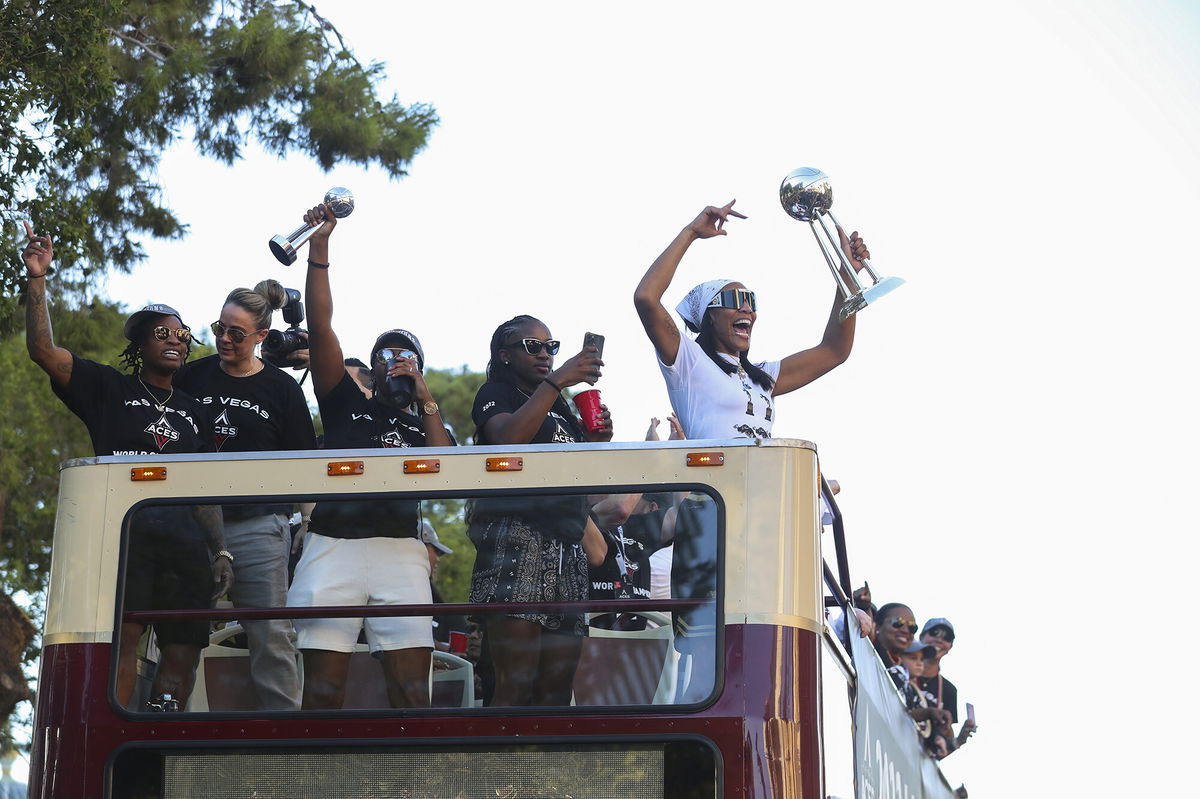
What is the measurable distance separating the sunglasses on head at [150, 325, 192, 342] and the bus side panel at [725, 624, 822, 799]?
102 inches

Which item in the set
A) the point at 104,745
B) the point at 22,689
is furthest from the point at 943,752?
the point at 22,689

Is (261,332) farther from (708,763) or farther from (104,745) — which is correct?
(708,763)

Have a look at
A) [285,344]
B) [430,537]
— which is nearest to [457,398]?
[285,344]

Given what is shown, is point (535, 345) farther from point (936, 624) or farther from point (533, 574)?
point (936, 624)

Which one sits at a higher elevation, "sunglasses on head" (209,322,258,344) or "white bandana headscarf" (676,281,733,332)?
"white bandana headscarf" (676,281,733,332)

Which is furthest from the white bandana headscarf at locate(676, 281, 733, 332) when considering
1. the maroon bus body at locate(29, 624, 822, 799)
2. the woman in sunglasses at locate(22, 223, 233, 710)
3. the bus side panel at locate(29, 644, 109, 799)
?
the bus side panel at locate(29, 644, 109, 799)

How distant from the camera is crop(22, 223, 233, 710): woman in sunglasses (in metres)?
5.14

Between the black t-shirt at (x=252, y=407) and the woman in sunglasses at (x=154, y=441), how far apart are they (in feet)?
0.26

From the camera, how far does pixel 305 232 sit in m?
6.38

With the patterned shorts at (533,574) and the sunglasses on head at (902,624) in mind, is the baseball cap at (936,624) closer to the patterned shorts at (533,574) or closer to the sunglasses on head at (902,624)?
the sunglasses on head at (902,624)

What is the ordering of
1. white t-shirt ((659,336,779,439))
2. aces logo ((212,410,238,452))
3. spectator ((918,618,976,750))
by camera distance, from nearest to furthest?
1. white t-shirt ((659,336,779,439))
2. aces logo ((212,410,238,452))
3. spectator ((918,618,976,750))

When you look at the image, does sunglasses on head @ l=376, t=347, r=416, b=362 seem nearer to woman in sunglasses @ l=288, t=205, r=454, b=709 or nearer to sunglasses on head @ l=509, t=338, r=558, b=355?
sunglasses on head @ l=509, t=338, r=558, b=355

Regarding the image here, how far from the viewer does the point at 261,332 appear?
6730 millimetres

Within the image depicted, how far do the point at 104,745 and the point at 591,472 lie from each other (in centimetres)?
176
